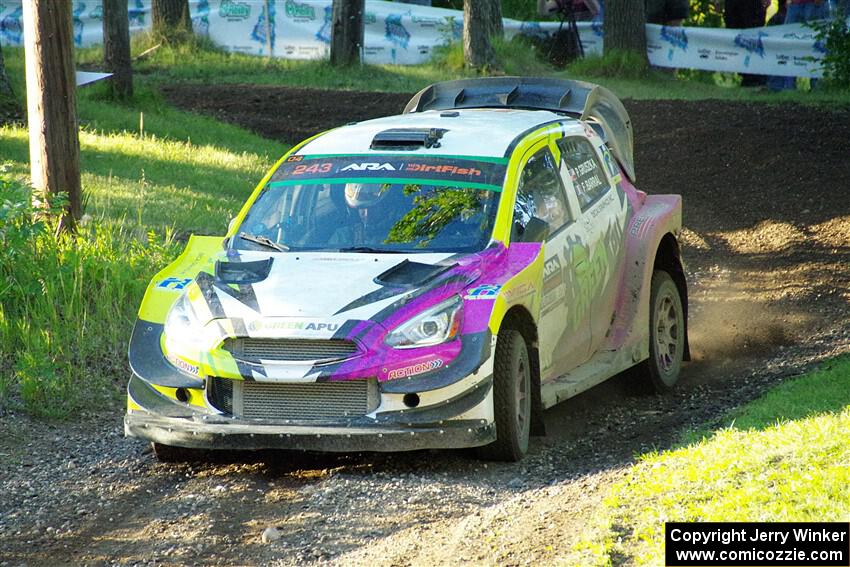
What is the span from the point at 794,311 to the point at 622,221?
3062mm

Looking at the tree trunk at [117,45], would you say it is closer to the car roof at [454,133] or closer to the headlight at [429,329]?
the car roof at [454,133]

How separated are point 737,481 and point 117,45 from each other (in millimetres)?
14247

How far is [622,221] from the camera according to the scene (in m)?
8.66

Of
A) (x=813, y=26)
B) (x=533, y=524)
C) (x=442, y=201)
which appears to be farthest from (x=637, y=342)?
(x=813, y=26)

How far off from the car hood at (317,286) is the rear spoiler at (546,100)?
267cm

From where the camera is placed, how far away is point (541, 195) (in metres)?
7.77

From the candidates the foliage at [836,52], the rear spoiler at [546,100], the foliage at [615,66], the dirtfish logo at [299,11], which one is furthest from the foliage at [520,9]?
the rear spoiler at [546,100]

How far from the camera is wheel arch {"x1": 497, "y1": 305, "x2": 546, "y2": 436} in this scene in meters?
6.93

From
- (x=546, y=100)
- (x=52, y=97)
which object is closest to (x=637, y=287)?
(x=546, y=100)

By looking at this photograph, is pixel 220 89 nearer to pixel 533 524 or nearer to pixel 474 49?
pixel 474 49

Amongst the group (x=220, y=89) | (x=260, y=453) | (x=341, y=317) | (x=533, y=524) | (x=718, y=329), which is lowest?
(x=220, y=89)

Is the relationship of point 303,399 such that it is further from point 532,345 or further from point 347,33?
point 347,33

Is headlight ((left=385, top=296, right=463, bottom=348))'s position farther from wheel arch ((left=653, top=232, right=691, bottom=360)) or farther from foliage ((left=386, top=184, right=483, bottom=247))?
wheel arch ((left=653, top=232, right=691, bottom=360))

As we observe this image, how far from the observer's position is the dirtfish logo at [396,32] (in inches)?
1086
